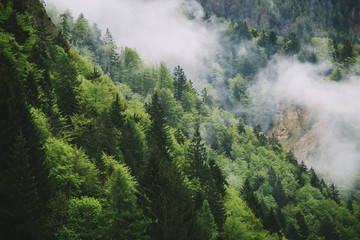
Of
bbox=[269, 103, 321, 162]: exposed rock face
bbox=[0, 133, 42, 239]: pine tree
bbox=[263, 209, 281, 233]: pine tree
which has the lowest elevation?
bbox=[0, 133, 42, 239]: pine tree

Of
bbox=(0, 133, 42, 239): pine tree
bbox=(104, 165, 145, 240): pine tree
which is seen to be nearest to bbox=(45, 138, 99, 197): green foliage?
bbox=(104, 165, 145, 240): pine tree

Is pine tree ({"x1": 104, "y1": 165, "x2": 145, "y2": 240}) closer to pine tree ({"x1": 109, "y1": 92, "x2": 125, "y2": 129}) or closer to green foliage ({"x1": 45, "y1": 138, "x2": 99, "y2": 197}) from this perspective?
green foliage ({"x1": 45, "y1": 138, "x2": 99, "y2": 197})

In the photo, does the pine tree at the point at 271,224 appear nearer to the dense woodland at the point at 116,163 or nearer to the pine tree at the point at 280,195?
the dense woodland at the point at 116,163

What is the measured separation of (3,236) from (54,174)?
32.8ft

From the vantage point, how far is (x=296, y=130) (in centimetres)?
17075

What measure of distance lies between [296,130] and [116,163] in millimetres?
155703

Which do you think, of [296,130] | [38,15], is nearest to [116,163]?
[38,15]

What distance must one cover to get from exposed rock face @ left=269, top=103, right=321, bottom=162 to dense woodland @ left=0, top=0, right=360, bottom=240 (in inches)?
1898

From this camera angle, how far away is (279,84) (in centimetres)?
18875

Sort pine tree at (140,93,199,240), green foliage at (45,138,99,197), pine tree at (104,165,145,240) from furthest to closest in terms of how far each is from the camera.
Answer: green foliage at (45,138,99,197), pine tree at (104,165,145,240), pine tree at (140,93,199,240)

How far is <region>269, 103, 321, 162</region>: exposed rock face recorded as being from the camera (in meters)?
156

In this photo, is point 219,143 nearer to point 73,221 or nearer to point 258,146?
point 258,146

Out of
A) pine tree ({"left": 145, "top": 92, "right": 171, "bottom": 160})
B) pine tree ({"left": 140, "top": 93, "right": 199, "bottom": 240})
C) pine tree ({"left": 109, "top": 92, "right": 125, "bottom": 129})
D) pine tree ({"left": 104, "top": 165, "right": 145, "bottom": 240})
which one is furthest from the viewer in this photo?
pine tree ({"left": 109, "top": 92, "right": 125, "bottom": 129})

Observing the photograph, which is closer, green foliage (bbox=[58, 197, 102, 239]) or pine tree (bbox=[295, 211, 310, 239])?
green foliage (bbox=[58, 197, 102, 239])
